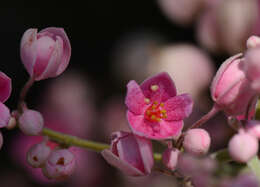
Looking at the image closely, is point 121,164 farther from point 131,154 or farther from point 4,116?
point 4,116

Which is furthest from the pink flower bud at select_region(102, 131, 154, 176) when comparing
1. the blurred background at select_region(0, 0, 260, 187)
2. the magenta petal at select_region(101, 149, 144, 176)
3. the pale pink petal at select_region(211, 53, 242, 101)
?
the blurred background at select_region(0, 0, 260, 187)

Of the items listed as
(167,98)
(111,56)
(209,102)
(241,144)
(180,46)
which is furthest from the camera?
(111,56)

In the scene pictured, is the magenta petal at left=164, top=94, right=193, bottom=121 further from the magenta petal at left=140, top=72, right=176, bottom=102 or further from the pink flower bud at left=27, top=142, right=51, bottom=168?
the pink flower bud at left=27, top=142, right=51, bottom=168

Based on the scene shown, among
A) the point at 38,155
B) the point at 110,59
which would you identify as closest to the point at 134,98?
the point at 38,155

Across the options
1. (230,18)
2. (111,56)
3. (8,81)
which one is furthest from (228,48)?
(8,81)

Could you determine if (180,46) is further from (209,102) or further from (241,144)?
(241,144)

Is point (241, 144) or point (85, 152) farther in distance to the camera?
point (85, 152)

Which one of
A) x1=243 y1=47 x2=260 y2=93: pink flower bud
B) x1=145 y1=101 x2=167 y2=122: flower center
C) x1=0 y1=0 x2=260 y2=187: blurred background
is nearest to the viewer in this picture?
x1=243 y1=47 x2=260 y2=93: pink flower bud

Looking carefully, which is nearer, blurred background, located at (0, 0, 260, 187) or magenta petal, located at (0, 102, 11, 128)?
magenta petal, located at (0, 102, 11, 128)
